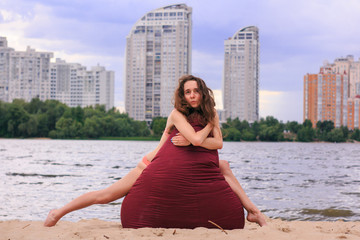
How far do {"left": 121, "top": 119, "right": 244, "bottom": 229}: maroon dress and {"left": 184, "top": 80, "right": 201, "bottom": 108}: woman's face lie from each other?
25cm

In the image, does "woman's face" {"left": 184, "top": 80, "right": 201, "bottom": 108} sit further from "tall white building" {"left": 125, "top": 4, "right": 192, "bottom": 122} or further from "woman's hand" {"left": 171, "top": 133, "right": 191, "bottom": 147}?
"tall white building" {"left": 125, "top": 4, "right": 192, "bottom": 122}

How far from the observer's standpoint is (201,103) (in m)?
4.71

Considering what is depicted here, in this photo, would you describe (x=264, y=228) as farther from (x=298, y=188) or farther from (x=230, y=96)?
(x=230, y=96)

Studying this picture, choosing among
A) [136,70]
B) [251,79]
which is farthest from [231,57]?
[136,70]

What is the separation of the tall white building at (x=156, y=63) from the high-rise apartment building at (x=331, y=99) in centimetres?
3968

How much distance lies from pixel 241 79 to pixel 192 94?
141134 millimetres

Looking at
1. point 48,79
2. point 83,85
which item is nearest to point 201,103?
point 48,79

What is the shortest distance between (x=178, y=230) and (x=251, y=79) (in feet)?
463

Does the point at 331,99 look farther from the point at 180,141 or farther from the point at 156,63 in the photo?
the point at 180,141

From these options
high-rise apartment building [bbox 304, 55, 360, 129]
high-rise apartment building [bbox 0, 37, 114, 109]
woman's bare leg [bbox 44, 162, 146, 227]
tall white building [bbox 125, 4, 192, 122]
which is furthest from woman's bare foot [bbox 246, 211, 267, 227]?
high-rise apartment building [bbox 0, 37, 114, 109]

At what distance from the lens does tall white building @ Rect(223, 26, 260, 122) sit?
14175 cm

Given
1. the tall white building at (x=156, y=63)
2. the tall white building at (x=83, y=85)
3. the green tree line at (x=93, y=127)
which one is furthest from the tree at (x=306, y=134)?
the tall white building at (x=83, y=85)

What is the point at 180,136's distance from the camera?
14.9 ft

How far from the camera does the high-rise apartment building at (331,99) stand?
135 metres
